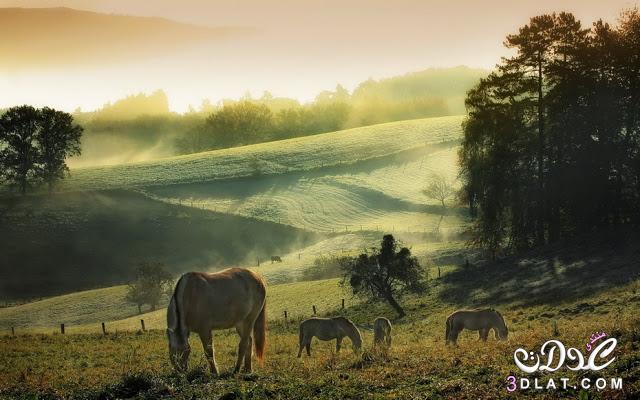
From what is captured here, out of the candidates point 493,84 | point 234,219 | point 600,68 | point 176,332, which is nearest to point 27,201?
point 234,219

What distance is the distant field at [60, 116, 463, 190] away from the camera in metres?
118

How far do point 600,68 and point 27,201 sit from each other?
82.1 metres

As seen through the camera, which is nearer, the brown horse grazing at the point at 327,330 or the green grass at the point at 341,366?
the green grass at the point at 341,366

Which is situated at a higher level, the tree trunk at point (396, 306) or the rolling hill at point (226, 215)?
the rolling hill at point (226, 215)

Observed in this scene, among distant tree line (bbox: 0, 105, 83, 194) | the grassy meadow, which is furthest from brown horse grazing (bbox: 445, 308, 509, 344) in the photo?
distant tree line (bbox: 0, 105, 83, 194)

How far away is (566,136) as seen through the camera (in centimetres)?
5238

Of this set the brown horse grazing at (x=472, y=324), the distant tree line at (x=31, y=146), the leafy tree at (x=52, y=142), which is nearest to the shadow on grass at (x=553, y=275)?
the brown horse grazing at (x=472, y=324)

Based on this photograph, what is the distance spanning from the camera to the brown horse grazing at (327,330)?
2503 cm

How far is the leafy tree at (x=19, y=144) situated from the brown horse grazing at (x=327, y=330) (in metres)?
92.6

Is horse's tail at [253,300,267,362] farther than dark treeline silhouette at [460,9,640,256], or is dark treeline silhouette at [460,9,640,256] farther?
→ dark treeline silhouette at [460,9,640,256]

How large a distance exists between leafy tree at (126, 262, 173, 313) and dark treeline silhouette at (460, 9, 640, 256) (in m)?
31.8

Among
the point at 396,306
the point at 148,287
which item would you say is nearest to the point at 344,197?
the point at 148,287

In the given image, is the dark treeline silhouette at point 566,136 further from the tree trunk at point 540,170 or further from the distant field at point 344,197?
the distant field at point 344,197

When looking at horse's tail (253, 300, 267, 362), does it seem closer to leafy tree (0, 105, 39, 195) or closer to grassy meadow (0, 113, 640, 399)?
grassy meadow (0, 113, 640, 399)
